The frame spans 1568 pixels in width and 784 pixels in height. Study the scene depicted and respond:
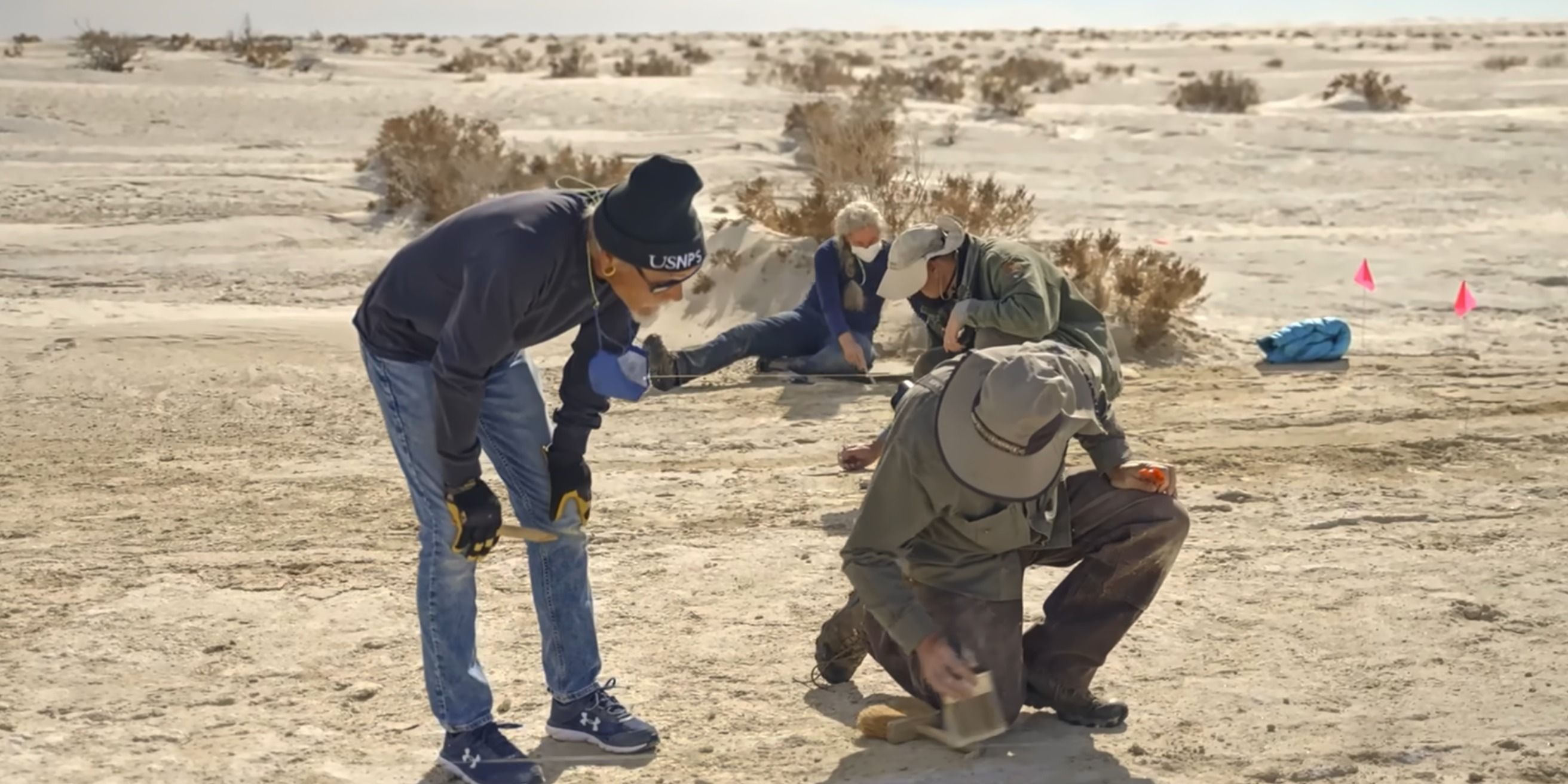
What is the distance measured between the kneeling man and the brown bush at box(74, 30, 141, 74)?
75.7 feet

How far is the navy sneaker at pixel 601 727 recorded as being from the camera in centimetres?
427

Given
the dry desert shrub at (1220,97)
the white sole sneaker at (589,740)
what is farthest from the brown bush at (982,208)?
the dry desert shrub at (1220,97)

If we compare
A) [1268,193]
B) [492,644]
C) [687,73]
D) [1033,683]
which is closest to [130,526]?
[492,644]

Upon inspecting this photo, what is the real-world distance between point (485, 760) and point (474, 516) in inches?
27.8

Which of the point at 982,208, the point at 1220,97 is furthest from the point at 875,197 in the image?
the point at 1220,97

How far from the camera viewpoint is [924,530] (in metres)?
4.09

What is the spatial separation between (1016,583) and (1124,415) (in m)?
4.02

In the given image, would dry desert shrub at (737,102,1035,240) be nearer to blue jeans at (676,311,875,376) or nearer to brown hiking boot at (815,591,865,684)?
blue jeans at (676,311,875,376)

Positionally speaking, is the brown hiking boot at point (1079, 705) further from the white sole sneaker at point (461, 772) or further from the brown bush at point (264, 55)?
the brown bush at point (264, 55)

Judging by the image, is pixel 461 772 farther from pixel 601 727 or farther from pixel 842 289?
pixel 842 289

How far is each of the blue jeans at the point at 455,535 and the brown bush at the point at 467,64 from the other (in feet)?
79.4

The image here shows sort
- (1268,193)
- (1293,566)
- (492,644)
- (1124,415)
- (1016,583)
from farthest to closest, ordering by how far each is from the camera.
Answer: (1268,193) < (1124,415) < (1293,566) < (492,644) < (1016,583)

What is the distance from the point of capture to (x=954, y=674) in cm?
380

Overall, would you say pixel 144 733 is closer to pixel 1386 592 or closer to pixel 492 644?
pixel 492 644
